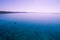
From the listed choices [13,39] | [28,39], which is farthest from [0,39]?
[28,39]

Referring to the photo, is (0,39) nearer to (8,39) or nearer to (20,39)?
(8,39)

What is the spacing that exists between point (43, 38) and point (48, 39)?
0.17 metres

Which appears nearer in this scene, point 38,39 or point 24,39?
point 24,39

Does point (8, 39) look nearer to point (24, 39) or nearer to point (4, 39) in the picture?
point (4, 39)

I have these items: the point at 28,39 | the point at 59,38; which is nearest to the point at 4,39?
the point at 28,39

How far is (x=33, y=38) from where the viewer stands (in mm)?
2182

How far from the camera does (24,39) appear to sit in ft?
6.70

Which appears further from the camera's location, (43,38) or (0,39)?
(43,38)

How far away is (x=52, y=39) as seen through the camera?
212cm

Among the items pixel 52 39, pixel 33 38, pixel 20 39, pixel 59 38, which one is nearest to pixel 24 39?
pixel 20 39

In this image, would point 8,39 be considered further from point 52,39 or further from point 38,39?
point 52,39

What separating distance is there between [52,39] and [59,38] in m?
0.25

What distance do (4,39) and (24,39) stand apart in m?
0.58

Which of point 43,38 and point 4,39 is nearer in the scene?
point 4,39
